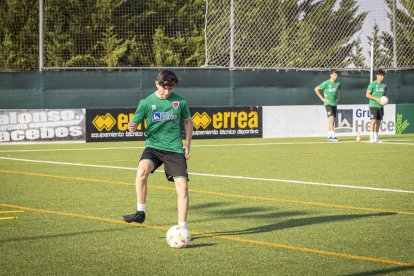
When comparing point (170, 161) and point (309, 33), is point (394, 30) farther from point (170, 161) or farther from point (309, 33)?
point (170, 161)

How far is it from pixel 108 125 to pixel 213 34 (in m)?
4.74

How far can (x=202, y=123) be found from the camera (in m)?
28.7

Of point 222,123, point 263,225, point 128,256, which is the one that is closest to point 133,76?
point 222,123

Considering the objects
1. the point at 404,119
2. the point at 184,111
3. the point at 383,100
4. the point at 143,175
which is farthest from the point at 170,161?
the point at 404,119

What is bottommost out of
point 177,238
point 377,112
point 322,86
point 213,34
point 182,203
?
point 177,238

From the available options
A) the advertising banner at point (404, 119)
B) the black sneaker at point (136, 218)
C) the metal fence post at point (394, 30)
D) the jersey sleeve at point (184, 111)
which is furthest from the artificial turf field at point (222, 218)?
the advertising banner at point (404, 119)

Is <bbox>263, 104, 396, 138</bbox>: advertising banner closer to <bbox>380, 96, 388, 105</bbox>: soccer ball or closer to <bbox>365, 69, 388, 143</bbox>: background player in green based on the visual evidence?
<bbox>365, 69, 388, 143</bbox>: background player in green

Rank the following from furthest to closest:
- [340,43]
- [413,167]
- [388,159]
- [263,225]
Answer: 1. [340,43]
2. [388,159]
3. [413,167]
4. [263,225]

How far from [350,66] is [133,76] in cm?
854

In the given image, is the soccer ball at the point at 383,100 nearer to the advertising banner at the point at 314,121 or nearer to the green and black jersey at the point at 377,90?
the green and black jersey at the point at 377,90

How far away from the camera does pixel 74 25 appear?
3300 cm

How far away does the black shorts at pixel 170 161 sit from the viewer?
9289 mm

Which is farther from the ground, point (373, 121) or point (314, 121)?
point (373, 121)

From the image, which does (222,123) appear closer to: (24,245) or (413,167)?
(413,167)
